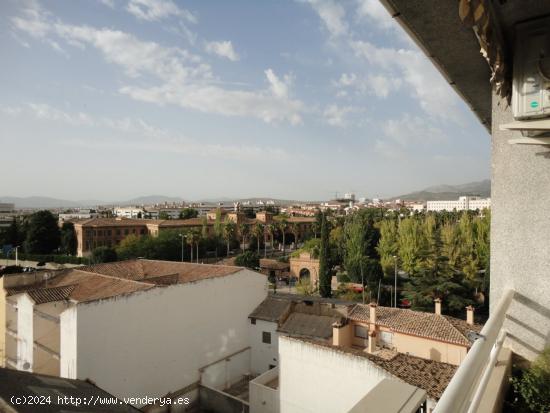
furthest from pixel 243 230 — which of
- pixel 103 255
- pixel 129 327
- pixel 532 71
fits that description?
pixel 532 71

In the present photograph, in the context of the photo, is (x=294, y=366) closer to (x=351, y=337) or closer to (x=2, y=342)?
(x=351, y=337)

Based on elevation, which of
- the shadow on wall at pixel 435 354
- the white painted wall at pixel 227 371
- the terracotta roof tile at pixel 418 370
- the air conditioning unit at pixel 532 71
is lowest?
the white painted wall at pixel 227 371

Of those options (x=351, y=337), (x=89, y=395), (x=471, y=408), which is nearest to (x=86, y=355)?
(x=89, y=395)

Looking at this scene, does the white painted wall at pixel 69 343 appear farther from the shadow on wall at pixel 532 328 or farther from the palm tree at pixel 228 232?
the palm tree at pixel 228 232

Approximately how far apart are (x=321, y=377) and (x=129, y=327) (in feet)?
22.0

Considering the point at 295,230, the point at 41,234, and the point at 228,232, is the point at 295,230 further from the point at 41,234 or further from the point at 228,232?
the point at 41,234

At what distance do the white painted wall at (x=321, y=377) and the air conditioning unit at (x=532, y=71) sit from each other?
317 inches

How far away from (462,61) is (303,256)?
31.4 metres

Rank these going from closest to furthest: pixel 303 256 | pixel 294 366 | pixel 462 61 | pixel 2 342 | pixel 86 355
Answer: pixel 462 61, pixel 294 366, pixel 86 355, pixel 2 342, pixel 303 256

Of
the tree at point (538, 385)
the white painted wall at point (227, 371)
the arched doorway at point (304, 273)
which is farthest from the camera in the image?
the arched doorway at point (304, 273)

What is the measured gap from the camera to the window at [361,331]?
47.3ft

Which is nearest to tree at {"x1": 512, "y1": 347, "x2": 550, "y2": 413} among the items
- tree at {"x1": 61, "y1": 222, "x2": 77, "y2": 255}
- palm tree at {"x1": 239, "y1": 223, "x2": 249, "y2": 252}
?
palm tree at {"x1": 239, "y1": 223, "x2": 249, "y2": 252}

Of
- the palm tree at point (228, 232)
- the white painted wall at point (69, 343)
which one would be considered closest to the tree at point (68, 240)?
the palm tree at point (228, 232)

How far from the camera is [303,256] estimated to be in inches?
1303
